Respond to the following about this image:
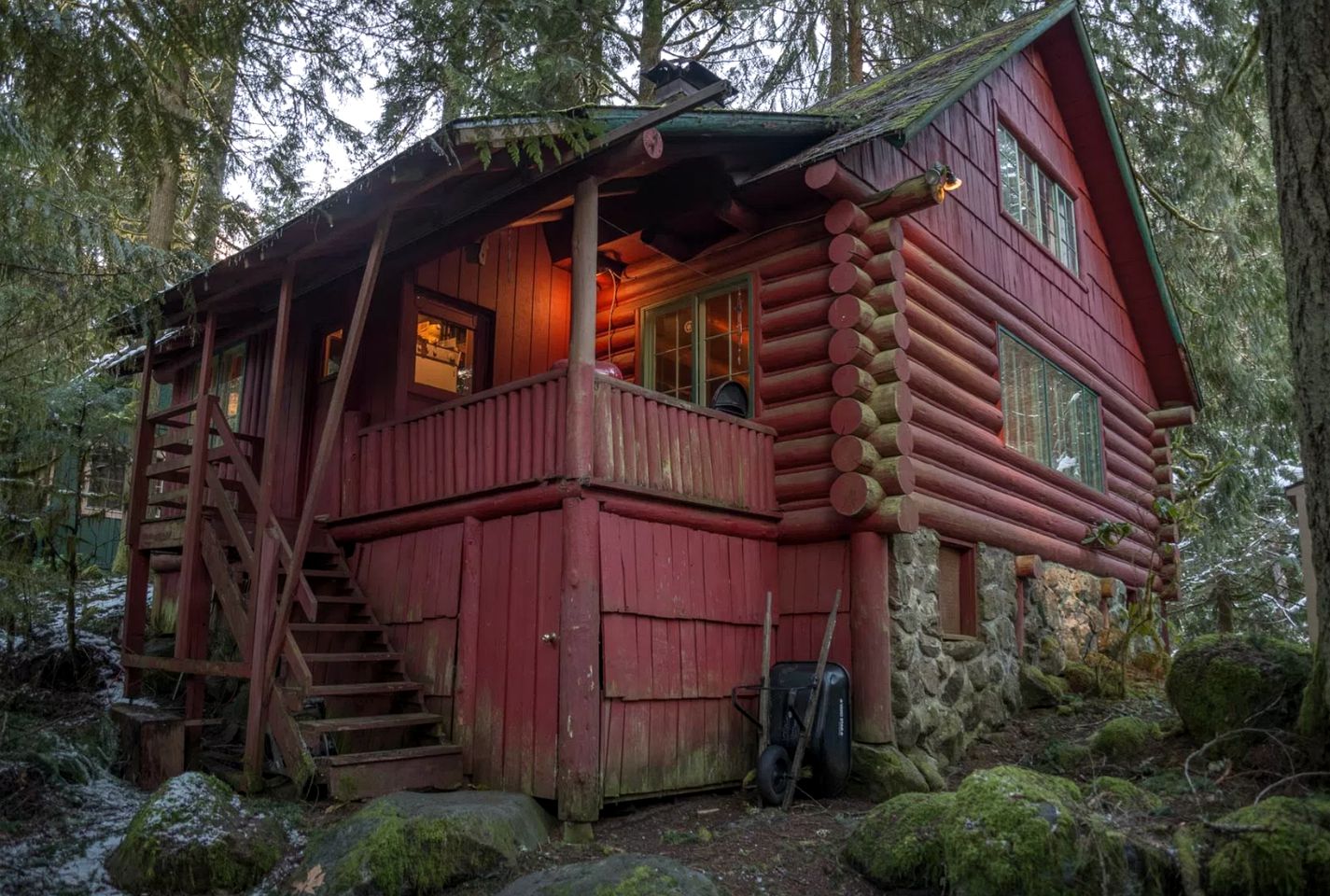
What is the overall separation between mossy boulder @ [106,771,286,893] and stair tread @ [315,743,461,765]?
2.41ft

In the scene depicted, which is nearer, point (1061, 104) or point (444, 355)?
point (444, 355)

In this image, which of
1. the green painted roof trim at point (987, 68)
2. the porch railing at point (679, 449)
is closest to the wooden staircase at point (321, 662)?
the porch railing at point (679, 449)

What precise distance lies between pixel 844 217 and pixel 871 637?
365 cm

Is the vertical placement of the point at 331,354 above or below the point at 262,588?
above

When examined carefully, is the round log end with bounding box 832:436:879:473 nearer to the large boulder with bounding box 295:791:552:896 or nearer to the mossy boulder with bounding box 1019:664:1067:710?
the mossy boulder with bounding box 1019:664:1067:710

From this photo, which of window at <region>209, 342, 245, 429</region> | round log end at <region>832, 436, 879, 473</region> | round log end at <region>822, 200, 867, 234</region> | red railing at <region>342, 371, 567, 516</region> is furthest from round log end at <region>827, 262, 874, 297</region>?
window at <region>209, 342, 245, 429</region>

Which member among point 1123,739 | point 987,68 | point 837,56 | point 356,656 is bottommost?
point 1123,739

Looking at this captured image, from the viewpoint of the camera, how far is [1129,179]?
14.1m

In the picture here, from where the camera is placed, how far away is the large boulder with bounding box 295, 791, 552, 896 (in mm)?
5582

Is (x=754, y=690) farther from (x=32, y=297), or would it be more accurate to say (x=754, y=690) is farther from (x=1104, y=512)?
(x=1104, y=512)

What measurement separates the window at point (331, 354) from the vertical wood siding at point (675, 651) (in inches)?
190

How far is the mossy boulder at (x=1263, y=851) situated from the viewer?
16.2 ft

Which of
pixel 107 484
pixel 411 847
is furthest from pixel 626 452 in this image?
pixel 107 484

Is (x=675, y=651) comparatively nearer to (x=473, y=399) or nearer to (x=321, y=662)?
(x=473, y=399)
